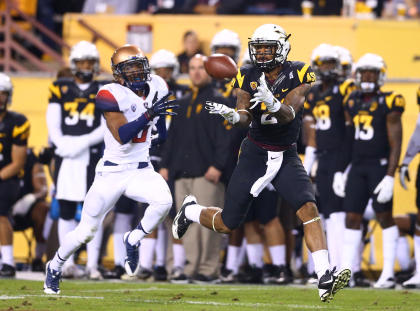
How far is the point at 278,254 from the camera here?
32.7ft

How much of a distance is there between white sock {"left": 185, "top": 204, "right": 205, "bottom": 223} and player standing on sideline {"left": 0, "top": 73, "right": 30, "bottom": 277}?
2665 mm

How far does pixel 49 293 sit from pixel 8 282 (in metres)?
1.37

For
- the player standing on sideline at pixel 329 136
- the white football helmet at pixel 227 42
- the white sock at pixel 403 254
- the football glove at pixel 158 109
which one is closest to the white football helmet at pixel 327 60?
the player standing on sideline at pixel 329 136

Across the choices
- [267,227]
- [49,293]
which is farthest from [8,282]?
[267,227]

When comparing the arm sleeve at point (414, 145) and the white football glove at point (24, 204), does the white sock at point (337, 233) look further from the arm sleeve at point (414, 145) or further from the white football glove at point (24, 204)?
the white football glove at point (24, 204)

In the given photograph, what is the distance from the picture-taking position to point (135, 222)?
10906 millimetres

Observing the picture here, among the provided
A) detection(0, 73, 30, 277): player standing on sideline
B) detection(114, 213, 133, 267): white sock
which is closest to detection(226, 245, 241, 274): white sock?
detection(114, 213, 133, 267): white sock

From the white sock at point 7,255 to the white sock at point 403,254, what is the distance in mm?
3407

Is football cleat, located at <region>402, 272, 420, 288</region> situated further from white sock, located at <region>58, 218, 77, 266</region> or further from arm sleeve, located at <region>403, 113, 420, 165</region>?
white sock, located at <region>58, 218, 77, 266</region>

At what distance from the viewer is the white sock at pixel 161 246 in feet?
34.1

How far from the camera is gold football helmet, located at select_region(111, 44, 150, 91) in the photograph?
26.2 ft

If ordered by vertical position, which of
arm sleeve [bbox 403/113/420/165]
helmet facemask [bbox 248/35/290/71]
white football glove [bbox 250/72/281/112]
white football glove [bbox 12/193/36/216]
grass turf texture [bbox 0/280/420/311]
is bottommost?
grass turf texture [bbox 0/280/420/311]

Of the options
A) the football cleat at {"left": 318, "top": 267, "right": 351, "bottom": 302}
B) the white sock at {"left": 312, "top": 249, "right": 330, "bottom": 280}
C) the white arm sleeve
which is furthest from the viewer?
the white arm sleeve

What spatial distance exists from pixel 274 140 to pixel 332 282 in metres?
1.05
